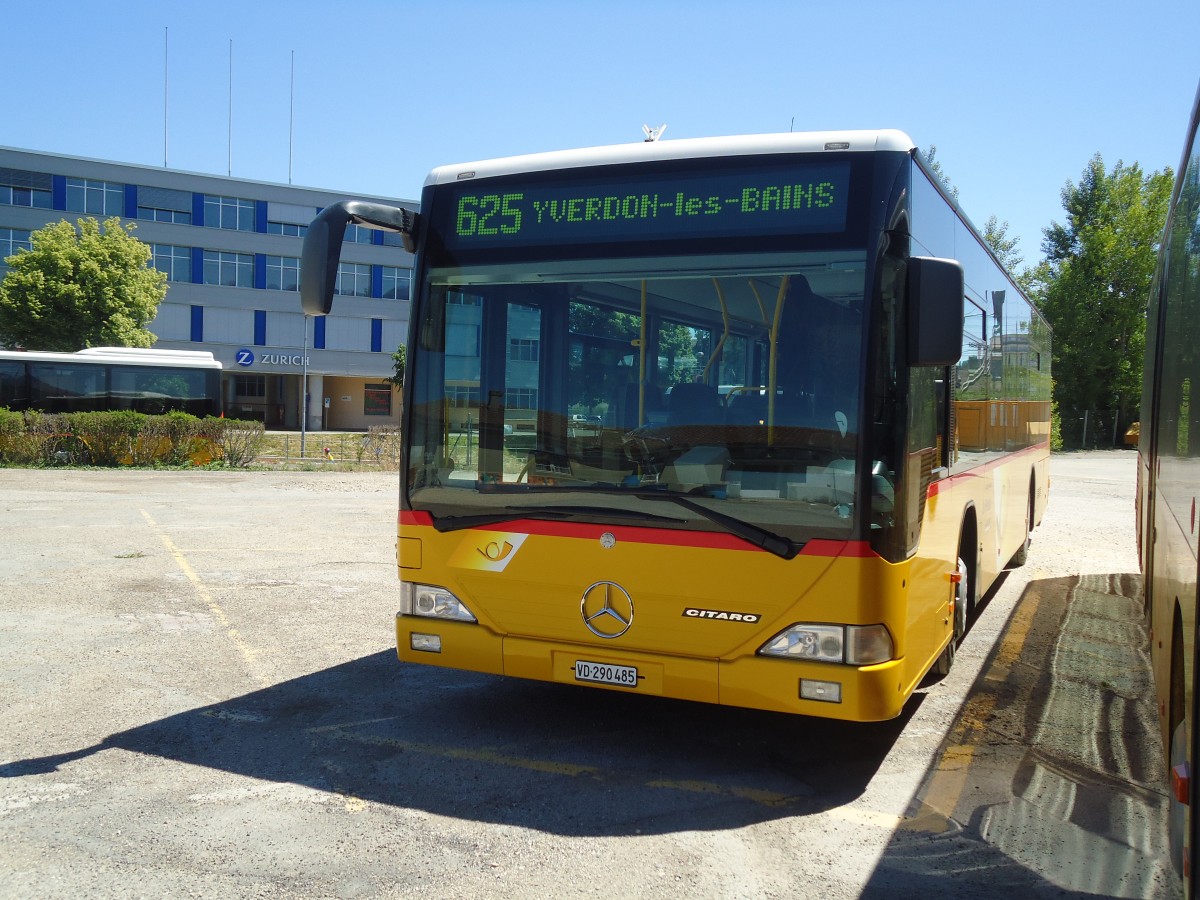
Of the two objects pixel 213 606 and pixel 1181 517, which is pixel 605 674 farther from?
pixel 213 606

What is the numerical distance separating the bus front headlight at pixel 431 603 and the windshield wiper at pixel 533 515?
0.35 m

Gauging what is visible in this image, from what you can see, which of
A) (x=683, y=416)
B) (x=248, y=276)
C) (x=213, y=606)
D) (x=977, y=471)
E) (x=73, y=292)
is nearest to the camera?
(x=683, y=416)

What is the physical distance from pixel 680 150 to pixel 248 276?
58.8m

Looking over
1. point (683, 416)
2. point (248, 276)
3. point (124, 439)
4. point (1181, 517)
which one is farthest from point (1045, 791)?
point (248, 276)

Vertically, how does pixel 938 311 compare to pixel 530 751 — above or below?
above

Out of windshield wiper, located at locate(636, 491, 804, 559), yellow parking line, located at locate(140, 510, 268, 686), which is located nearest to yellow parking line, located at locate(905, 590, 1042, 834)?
windshield wiper, located at locate(636, 491, 804, 559)

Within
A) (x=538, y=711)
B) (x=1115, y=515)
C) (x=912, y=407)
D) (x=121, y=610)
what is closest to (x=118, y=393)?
(x=121, y=610)

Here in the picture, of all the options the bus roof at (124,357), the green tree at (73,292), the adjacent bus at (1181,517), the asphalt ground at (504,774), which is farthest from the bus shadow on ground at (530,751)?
the green tree at (73,292)

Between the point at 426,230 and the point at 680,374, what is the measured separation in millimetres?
1644

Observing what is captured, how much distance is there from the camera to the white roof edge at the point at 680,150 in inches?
197

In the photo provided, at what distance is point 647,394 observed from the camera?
5.30 meters

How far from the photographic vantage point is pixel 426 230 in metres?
5.79

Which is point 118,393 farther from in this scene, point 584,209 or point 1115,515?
point 584,209

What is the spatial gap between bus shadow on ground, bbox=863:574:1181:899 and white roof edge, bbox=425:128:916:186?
3029mm
